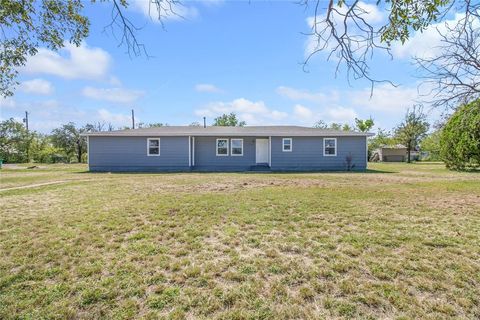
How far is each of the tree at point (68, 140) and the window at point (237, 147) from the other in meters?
22.4

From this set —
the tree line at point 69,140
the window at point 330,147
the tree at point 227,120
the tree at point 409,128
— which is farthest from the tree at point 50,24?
the tree at point 227,120

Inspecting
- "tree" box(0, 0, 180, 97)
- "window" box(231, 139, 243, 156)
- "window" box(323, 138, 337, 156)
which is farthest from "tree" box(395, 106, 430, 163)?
"tree" box(0, 0, 180, 97)

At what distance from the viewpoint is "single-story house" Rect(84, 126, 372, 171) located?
55.7 ft

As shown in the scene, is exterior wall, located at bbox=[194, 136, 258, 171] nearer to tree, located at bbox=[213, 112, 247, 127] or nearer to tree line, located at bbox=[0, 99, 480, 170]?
tree line, located at bbox=[0, 99, 480, 170]

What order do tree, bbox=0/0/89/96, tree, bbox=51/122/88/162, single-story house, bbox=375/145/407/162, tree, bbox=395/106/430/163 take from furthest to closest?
single-story house, bbox=375/145/407/162 → tree, bbox=51/122/88/162 → tree, bbox=395/106/430/163 → tree, bbox=0/0/89/96

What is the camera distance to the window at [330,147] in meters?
17.3

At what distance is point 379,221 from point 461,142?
45.6ft

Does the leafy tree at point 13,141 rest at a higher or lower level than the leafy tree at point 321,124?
lower

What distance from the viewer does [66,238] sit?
162 inches

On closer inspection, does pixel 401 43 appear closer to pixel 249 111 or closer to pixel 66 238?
pixel 66 238

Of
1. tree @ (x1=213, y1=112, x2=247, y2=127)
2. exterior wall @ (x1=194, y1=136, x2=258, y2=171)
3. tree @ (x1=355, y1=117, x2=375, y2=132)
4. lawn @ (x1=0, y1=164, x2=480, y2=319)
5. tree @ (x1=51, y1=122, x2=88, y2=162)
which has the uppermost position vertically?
tree @ (x1=213, y1=112, x2=247, y2=127)

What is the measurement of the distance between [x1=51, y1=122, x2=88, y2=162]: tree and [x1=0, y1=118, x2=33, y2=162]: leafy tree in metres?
3.17

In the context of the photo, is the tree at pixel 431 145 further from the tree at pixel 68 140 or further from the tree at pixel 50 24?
the tree at pixel 68 140

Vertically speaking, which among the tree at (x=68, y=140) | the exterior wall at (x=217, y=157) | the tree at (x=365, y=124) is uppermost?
the tree at (x=365, y=124)
